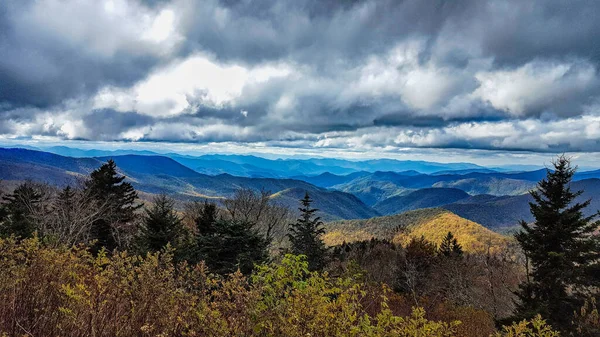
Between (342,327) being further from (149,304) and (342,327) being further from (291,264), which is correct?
(149,304)

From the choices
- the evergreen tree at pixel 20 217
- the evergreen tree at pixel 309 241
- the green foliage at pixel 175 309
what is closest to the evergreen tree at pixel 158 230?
the evergreen tree at pixel 20 217

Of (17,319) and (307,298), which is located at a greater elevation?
(307,298)

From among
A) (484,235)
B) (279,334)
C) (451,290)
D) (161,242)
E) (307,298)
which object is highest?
(307,298)

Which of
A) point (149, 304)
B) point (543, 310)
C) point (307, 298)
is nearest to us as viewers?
point (307, 298)

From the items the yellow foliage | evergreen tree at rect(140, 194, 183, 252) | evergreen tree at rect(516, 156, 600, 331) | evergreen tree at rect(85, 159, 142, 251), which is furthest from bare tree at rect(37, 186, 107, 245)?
the yellow foliage

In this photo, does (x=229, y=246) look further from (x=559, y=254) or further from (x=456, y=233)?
(x=456, y=233)

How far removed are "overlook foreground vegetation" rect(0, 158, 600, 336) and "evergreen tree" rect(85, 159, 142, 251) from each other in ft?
A: 0.49

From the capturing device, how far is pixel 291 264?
4793 millimetres

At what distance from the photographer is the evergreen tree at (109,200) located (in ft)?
103

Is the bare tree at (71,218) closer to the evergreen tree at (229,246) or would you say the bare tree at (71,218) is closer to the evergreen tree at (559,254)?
the evergreen tree at (229,246)

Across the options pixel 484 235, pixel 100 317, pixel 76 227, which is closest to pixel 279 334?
pixel 100 317

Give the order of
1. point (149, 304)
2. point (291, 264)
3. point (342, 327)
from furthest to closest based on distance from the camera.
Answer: point (291, 264), point (149, 304), point (342, 327)

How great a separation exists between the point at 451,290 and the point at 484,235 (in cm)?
15248

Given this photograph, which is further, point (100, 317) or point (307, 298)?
point (100, 317)
